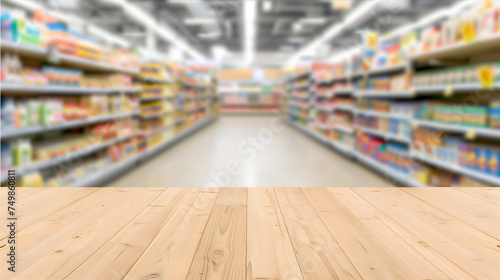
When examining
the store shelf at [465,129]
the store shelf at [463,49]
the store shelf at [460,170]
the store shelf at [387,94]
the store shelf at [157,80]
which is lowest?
the store shelf at [460,170]

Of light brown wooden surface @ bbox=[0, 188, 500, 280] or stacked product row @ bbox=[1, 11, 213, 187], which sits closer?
light brown wooden surface @ bbox=[0, 188, 500, 280]

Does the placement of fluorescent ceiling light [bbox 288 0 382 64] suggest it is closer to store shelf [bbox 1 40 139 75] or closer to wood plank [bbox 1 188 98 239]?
store shelf [bbox 1 40 139 75]

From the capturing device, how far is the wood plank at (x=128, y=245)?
0.91m

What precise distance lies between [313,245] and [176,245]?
435 mm

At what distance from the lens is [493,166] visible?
9.21ft

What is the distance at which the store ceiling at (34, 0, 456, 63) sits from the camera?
11.0m

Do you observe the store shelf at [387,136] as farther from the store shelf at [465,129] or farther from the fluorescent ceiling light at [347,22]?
the fluorescent ceiling light at [347,22]

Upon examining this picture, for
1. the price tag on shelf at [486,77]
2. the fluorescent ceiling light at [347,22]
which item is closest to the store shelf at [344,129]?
the fluorescent ceiling light at [347,22]

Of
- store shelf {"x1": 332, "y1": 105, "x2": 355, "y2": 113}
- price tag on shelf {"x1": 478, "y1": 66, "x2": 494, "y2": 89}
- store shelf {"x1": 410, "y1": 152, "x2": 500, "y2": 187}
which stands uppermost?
price tag on shelf {"x1": 478, "y1": 66, "x2": 494, "y2": 89}

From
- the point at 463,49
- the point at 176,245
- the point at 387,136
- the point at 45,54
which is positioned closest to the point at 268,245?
the point at 176,245

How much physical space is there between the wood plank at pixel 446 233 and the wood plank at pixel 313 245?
309mm

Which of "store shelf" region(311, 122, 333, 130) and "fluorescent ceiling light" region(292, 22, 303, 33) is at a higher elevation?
"fluorescent ceiling light" region(292, 22, 303, 33)

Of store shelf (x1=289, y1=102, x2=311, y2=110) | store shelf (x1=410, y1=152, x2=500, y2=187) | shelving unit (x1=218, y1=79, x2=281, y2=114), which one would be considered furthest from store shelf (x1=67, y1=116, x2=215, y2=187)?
shelving unit (x1=218, y1=79, x2=281, y2=114)

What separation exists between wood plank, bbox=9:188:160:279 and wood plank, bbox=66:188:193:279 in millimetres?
25
